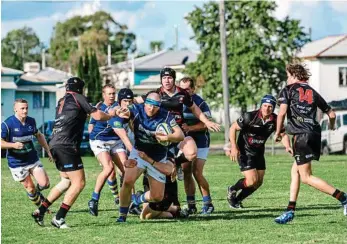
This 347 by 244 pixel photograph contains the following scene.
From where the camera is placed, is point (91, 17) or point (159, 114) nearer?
point (159, 114)

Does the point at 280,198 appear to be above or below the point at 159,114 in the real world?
below

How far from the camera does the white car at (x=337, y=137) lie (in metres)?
39.7

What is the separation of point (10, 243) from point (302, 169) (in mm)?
4050

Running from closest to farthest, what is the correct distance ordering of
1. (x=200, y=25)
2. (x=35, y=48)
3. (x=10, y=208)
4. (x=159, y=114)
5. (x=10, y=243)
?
(x=10, y=243) < (x=159, y=114) < (x=10, y=208) < (x=200, y=25) < (x=35, y=48)

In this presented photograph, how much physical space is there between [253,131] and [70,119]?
3088mm

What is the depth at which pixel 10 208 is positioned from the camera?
54.2ft

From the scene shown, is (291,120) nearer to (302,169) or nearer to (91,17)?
(302,169)

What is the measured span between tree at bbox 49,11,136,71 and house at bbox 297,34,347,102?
3389cm

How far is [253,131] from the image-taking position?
585 inches

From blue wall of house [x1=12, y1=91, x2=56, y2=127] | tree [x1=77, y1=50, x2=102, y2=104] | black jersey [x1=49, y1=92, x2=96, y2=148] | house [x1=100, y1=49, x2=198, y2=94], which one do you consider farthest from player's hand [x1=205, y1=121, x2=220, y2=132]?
house [x1=100, y1=49, x2=198, y2=94]

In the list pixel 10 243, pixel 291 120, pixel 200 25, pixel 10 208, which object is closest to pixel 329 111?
pixel 291 120

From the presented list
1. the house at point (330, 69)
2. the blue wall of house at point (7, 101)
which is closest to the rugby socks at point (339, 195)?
the blue wall of house at point (7, 101)

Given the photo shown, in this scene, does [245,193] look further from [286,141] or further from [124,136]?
[124,136]

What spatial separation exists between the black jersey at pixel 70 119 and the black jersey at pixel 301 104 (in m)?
2.72
